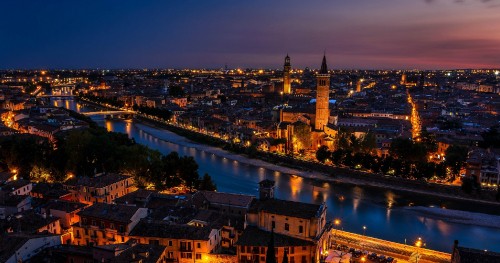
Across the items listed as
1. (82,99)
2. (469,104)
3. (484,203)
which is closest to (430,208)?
(484,203)

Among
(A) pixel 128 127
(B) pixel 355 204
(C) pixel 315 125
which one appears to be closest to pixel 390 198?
(B) pixel 355 204

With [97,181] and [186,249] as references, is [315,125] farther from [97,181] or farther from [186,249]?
[186,249]

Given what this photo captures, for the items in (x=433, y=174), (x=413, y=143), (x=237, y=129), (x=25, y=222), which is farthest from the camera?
(x=237, y=129)

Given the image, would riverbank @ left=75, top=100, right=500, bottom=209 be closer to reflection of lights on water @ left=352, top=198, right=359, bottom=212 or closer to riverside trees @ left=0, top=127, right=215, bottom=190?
reflection of lights on water @ left=352, top=198, right=359, bottom=212

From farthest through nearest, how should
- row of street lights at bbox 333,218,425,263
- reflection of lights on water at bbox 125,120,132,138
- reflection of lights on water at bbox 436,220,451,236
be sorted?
1. reflection of lights on water at bbox 125,120,132,138
2. reflection of lights on water at bbox 436,220,451,236
3. row of street lights at bbox 333,218,425,263

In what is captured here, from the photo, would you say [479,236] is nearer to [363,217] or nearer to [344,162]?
[363,217]

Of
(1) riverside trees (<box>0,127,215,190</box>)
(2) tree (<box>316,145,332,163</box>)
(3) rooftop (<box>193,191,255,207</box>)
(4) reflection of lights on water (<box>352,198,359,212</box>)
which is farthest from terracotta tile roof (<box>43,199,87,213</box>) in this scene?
(2) tree (<box>316,145,332,163</box>)
